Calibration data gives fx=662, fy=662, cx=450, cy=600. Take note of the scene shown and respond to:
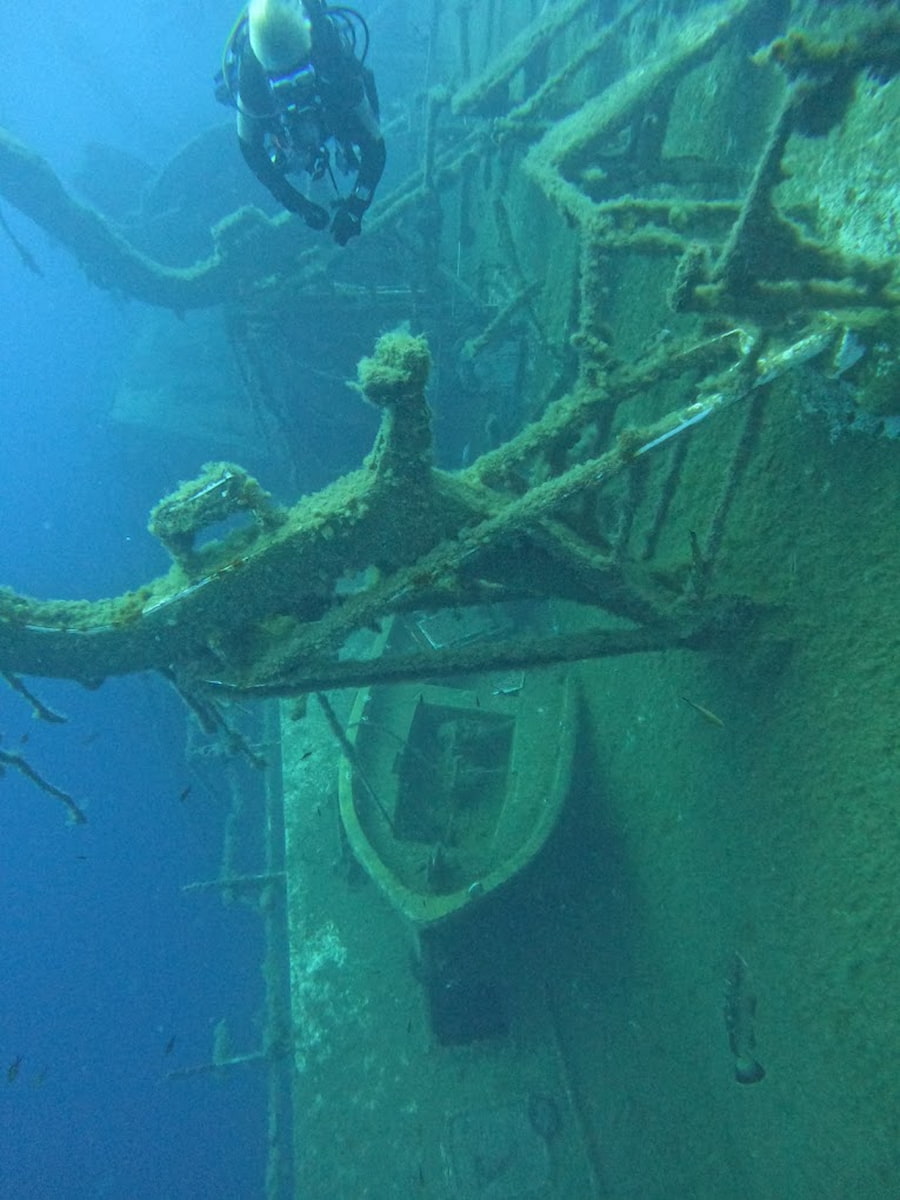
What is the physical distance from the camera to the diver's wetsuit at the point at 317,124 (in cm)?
454

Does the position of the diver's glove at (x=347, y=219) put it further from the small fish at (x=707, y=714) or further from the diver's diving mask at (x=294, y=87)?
the small fish at (x=707, y=714)

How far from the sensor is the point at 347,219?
4559mm

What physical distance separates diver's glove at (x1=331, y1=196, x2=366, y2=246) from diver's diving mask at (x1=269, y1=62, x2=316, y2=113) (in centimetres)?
71

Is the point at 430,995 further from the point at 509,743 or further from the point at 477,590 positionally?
the point at 477,590

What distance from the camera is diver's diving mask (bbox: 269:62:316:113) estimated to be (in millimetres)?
4391

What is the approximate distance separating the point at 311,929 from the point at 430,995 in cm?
152

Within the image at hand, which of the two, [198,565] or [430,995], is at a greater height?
[198,565]

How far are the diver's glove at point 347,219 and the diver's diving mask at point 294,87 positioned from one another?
0.71 metres

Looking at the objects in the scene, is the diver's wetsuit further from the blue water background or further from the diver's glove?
the blue water background

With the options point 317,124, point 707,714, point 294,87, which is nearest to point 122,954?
point 707,714

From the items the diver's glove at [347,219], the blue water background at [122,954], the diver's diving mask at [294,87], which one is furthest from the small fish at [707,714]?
the blue water background at [122,954]

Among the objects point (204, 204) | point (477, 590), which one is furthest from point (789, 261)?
point (204, 204)

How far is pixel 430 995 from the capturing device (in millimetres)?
5398

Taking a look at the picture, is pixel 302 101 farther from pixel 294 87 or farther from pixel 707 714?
pixel 707 714
